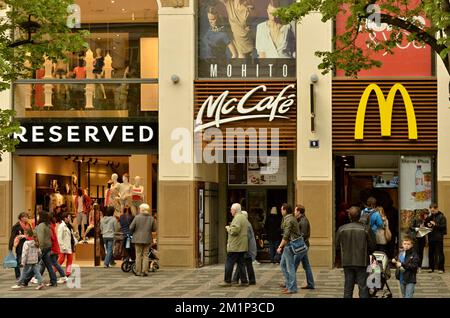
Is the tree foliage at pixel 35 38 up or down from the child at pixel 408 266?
up

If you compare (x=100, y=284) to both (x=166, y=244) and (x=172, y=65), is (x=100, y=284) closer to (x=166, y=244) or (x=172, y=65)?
(x=166, y=244)

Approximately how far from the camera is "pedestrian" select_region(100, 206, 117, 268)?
2300 cm

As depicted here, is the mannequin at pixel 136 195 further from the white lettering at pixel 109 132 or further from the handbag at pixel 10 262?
the handbag at pixel 10 262

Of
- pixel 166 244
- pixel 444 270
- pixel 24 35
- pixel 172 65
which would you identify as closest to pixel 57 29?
pixel 24 35

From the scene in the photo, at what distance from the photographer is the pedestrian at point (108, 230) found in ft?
75.5

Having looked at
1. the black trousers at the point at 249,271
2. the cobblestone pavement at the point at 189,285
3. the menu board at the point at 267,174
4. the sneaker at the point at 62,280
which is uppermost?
the menu board at the point at 267,174

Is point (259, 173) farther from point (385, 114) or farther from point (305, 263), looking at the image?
point (305, 263)

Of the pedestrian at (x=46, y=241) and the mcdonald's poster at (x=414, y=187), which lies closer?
the pedestrian at (x=46, y=241)

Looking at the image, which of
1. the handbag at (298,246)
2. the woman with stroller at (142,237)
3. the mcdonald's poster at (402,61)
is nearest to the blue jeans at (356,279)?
the handbag at (298,246)

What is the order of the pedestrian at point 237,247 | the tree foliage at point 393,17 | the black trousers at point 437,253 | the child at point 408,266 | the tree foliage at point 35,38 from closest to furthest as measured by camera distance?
the child at point 408,266, the tree foliage at point 393,17, the tree foliage at point 35,38, the pedestrian at point 237,247, the black trousers at point 437,253

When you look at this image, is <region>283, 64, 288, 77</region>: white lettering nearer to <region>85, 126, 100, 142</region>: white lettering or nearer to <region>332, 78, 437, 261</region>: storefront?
<region>332, 78, 437, 261</region>: storefront

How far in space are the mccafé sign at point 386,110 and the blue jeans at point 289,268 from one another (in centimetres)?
532

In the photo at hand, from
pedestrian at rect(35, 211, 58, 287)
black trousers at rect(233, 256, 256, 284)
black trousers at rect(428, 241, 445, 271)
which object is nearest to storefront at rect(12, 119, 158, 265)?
pedestrian at rect(35, 211, 58, 287)

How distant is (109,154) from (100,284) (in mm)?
4900
